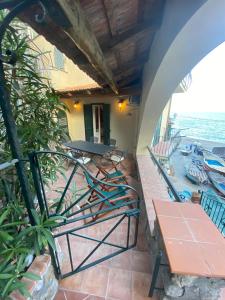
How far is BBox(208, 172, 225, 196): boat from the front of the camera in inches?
273

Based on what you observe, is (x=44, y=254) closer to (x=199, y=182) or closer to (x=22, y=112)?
(x=22, y=112)

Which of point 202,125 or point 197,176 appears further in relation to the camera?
point 202,125

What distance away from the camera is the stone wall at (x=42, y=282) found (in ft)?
3.74

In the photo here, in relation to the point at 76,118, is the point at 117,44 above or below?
above

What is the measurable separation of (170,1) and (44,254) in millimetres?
2541

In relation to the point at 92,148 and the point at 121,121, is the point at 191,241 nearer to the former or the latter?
the point at 92,148

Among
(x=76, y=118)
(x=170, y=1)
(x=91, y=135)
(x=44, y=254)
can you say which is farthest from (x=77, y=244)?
(x=76, y=118)

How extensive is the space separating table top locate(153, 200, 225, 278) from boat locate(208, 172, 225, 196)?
22.6 feet

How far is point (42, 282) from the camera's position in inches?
48.9

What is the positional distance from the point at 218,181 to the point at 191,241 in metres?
7.85

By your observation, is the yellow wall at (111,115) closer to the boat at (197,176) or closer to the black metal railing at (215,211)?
the black metal railing at (215,211)

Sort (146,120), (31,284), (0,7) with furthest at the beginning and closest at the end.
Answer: (146,120)
(31,284)
(0,7)

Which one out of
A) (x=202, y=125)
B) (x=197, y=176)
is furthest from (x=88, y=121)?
(x=202, y=125)

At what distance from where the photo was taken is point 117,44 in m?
1.98
